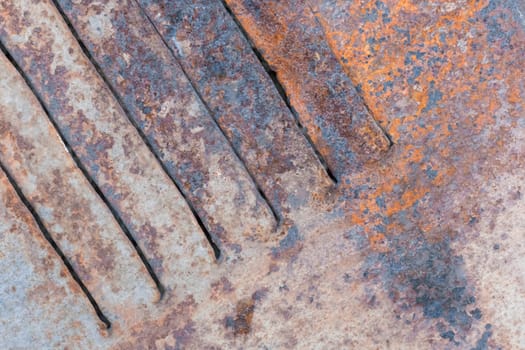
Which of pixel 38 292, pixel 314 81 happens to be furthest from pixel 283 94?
pixel 38 292

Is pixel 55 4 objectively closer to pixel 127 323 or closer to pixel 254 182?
pixel 254 182

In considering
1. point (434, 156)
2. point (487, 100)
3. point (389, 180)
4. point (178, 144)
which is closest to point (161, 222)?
point (178, 144)

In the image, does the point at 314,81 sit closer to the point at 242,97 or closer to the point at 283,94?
the point at 283,94

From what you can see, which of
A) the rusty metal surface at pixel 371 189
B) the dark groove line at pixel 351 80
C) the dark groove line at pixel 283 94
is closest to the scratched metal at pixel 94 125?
the rusty metal surface at pixel 371 189

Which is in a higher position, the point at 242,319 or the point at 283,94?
the point at 283,94

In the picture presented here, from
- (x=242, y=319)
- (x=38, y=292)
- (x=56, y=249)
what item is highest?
(x=56, y=249)

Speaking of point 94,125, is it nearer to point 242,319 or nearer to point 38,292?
point 38,292

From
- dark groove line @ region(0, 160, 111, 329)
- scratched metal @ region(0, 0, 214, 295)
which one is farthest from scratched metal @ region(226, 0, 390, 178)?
dark groove line @ region(0, 160, 111, 329)

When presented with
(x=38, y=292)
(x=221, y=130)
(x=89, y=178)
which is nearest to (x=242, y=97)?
(x=221, y=130)
